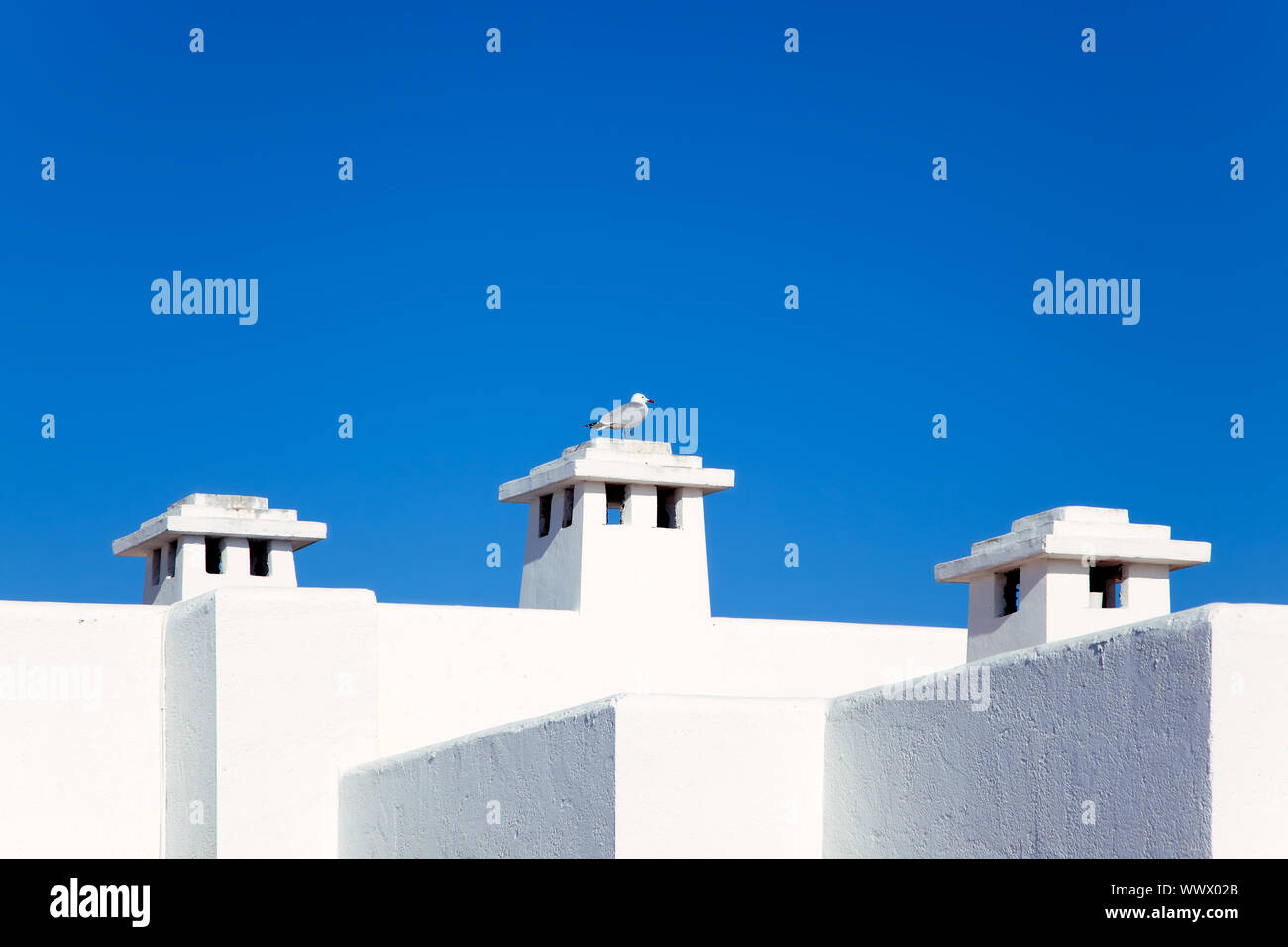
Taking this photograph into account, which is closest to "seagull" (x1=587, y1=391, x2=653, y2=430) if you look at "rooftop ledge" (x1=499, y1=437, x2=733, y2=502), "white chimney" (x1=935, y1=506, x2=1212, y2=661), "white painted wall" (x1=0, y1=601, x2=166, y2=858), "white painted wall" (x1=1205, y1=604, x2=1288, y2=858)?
"rooftop ledge" (x1=499, y1=437, x2=733, y2=502)

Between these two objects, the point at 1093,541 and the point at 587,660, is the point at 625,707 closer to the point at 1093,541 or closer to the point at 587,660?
the point at 587,660

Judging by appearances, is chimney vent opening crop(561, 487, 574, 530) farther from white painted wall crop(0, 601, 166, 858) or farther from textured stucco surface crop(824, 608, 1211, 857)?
textured stucco surface crop(824, 608, 1211, 857)

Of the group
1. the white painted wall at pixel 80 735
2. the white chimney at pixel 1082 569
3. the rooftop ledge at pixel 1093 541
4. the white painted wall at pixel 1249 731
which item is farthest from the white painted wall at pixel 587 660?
the white painted wall at pixel 1249 731

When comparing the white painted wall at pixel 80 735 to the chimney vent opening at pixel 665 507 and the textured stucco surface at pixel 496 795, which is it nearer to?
the textured stucco surface at pixel 496 795

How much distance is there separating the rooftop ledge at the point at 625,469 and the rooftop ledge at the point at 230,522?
8.89 feet

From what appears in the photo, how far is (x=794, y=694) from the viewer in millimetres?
16297

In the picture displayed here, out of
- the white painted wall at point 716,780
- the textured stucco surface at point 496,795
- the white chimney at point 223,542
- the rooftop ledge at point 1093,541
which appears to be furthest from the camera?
the white chimney at point 223,542

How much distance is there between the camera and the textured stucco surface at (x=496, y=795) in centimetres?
916

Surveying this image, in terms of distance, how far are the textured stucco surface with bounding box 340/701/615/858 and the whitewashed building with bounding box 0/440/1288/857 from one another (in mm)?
28

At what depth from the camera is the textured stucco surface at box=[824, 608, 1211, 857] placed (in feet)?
22.0
